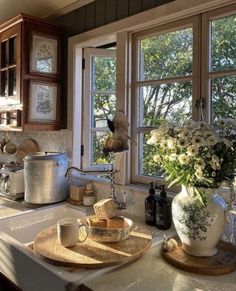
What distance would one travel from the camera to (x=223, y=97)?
1.38m

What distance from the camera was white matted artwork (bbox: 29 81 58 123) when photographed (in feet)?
6.50

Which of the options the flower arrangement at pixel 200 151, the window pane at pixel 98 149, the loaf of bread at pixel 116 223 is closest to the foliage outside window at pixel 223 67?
the flower arrangement at pixel 200 151

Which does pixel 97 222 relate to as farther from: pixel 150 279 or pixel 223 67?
pixel 223 67

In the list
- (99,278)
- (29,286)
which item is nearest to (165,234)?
(99,278)

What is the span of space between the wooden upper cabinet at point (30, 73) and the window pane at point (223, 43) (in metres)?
1.14

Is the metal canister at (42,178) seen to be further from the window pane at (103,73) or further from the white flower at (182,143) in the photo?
the white flower at (182,143)

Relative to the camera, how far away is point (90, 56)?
2.05 metres

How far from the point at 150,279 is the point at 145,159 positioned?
34.4 inches

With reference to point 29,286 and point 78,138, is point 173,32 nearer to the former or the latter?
point 78,138

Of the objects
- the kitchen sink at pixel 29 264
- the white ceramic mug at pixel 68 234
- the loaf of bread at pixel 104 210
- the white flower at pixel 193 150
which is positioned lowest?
A: the kitchen sink at pixel 29 264

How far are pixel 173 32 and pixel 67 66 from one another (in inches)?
33.0

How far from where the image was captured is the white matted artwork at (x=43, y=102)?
6.50 ft

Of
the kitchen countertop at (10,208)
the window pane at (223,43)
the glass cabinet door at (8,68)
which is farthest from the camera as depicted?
the glass cabinet door at (8,68)

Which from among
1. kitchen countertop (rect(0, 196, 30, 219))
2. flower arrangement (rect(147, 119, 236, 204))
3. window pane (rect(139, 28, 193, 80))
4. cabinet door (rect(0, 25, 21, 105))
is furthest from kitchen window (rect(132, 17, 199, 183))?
cabinet door (rect(0, 25, 21, 105))
